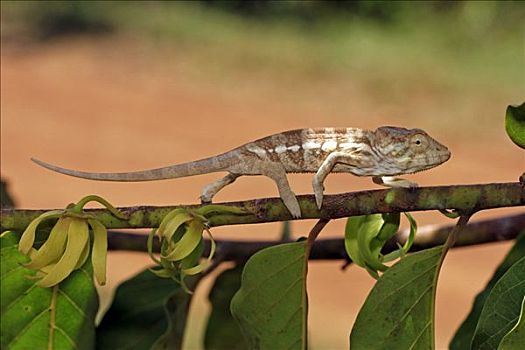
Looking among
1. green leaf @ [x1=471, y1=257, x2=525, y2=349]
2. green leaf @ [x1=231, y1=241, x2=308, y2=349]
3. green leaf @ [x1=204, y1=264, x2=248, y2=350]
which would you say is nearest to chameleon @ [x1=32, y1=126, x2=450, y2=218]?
green leaf @ [x1=231, y1=241, x2=308, y2=349]

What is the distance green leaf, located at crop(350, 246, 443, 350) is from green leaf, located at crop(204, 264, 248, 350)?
61 centimetres

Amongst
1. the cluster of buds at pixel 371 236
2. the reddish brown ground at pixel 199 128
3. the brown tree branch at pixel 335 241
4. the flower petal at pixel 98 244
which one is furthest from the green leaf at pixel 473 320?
the reddish brown ground at pixel 199 128

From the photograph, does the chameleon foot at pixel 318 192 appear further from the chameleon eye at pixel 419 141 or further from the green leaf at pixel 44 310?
the green leaf at pixel 44 310

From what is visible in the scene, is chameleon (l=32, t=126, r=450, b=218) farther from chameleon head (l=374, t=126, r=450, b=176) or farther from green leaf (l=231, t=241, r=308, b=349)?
green leaf (l=231, t=241, r=308, b=349)

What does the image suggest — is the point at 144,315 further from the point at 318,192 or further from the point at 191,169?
the point at 318,192

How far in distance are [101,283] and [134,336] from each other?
0.42 meters

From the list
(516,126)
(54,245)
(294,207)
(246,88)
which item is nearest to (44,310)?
(54,245)

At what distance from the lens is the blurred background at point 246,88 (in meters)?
9.55

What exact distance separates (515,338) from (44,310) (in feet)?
2.12

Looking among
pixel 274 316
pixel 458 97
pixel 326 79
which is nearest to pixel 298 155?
pixel 274 316

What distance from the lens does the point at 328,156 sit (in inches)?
56.3

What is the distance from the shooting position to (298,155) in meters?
1.40

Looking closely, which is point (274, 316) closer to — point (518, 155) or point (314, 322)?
point (314, 322)

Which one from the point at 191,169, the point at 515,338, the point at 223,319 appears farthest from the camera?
the point at 223,319
